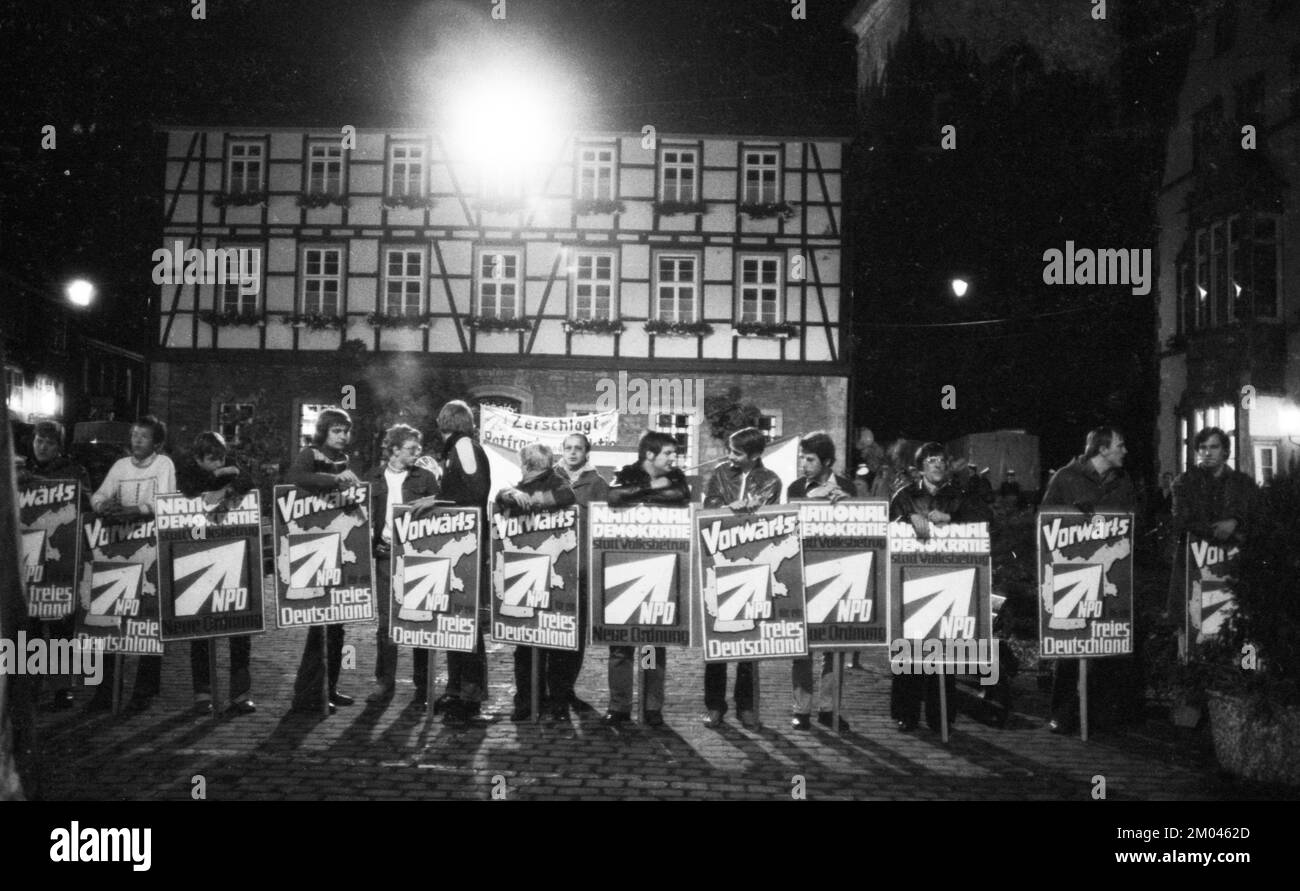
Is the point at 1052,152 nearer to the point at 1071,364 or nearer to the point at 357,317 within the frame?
the point at 1071,364

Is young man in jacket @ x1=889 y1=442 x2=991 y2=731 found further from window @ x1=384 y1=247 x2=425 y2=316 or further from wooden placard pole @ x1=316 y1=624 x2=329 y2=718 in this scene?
→ window @ x1=384 y1=247 x2=425 y2=316

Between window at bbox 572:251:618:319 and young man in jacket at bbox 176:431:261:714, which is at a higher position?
window at bbox 572:251:618:319

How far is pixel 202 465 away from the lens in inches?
290

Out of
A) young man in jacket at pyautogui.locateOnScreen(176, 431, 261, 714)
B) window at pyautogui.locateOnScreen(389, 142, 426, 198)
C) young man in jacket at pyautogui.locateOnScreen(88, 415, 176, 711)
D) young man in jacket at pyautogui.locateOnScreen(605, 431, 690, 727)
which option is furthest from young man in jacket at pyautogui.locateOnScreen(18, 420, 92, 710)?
window at pyautogui.locateOnScreen(389, 142, 426, 198)

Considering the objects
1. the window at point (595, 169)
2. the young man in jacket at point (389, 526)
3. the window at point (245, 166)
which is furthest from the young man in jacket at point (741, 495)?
the window at point (245, 166)

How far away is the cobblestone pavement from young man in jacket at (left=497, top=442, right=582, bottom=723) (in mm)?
192

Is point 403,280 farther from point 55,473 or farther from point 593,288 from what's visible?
point 55,473

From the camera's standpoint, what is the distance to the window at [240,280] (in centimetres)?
2617

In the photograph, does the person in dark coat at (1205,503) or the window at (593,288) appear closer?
the person in dark coat at (1205,503)

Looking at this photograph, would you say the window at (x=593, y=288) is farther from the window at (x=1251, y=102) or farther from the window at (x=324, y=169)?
the window at (x=1251, y=102)

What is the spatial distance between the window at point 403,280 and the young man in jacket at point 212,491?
19455mm

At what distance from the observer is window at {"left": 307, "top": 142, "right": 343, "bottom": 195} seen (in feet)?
87.1
